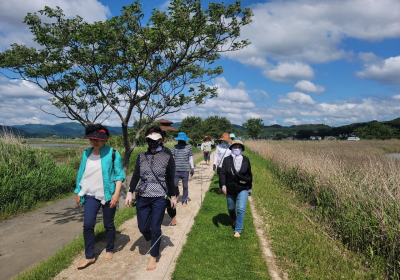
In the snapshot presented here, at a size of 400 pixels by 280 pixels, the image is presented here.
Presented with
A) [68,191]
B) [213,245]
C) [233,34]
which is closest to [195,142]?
[68,191]

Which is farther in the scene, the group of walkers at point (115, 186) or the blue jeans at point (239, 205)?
the blue jeans at point (239, 205)

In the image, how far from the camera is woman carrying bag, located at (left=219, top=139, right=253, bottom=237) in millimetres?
4914

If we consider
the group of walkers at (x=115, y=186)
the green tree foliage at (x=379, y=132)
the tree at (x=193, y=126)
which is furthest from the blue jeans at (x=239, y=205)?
the green tree foliage at (x=379, y=132)

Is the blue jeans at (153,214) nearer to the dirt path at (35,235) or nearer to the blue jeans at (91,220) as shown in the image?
the blue jeans at (91,220)

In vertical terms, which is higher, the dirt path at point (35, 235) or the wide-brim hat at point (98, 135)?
the wide-brim hat at point (98, 135)

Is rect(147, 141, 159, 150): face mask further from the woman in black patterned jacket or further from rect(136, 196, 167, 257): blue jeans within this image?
rect(136, 196, 167, 257): blue jeans

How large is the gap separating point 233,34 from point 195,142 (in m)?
38.7

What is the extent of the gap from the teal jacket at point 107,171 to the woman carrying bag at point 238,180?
2.09 m

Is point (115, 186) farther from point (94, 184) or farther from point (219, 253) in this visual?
point (219, 253)

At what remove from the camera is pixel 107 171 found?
387 centimetres

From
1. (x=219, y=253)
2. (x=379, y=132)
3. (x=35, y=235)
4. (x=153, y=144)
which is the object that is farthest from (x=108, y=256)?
(x=379, y=132)

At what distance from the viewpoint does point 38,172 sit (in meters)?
10.5

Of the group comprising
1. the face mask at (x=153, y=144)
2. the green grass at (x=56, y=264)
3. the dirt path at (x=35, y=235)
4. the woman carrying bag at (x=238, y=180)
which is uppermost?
the face mask at (x=153, y=144)

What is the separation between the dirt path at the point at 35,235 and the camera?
5.33 metres
